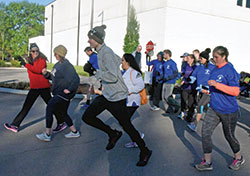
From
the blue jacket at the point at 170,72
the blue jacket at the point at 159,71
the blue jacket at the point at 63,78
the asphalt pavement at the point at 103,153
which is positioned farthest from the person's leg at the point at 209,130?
the blue jacket at the point at 159,71

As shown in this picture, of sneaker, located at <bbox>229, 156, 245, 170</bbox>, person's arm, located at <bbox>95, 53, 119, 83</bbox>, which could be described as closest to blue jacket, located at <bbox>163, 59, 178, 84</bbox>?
sneaker, located at <bbox>229, 156, 245, 170</bbox>

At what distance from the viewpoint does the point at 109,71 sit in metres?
3.50

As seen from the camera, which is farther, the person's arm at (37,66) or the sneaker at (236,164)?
the person's arm at (37,66)

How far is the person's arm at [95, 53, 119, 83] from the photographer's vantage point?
350 cm

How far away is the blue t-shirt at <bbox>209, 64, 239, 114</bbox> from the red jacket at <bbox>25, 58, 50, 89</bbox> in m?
3.19

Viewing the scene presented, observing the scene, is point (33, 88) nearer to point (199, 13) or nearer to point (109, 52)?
point (109, 52)

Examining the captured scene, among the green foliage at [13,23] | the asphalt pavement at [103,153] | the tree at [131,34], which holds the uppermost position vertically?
the green foliage at [13,23]

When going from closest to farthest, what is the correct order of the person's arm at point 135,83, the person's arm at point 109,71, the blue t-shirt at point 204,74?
the person's arm at point 109,71
the person's arm at point 135,83
the blue t-shirt at point 204,74

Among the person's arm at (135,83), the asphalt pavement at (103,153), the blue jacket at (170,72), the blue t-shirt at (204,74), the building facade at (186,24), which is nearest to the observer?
the asphalt pavement at (103,153)

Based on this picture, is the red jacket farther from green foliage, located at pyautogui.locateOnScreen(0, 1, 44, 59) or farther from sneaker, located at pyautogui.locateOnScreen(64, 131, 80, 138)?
green foliage, located at pyautogui.locateOnScreen(0, 1, 44, 59)

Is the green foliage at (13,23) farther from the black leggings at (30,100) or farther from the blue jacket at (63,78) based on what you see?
the blue jacket at (63,78)

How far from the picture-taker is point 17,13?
2475 inches

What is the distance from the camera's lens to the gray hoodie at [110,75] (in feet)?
11.5

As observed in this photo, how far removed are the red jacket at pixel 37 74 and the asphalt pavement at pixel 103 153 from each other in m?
1.01
